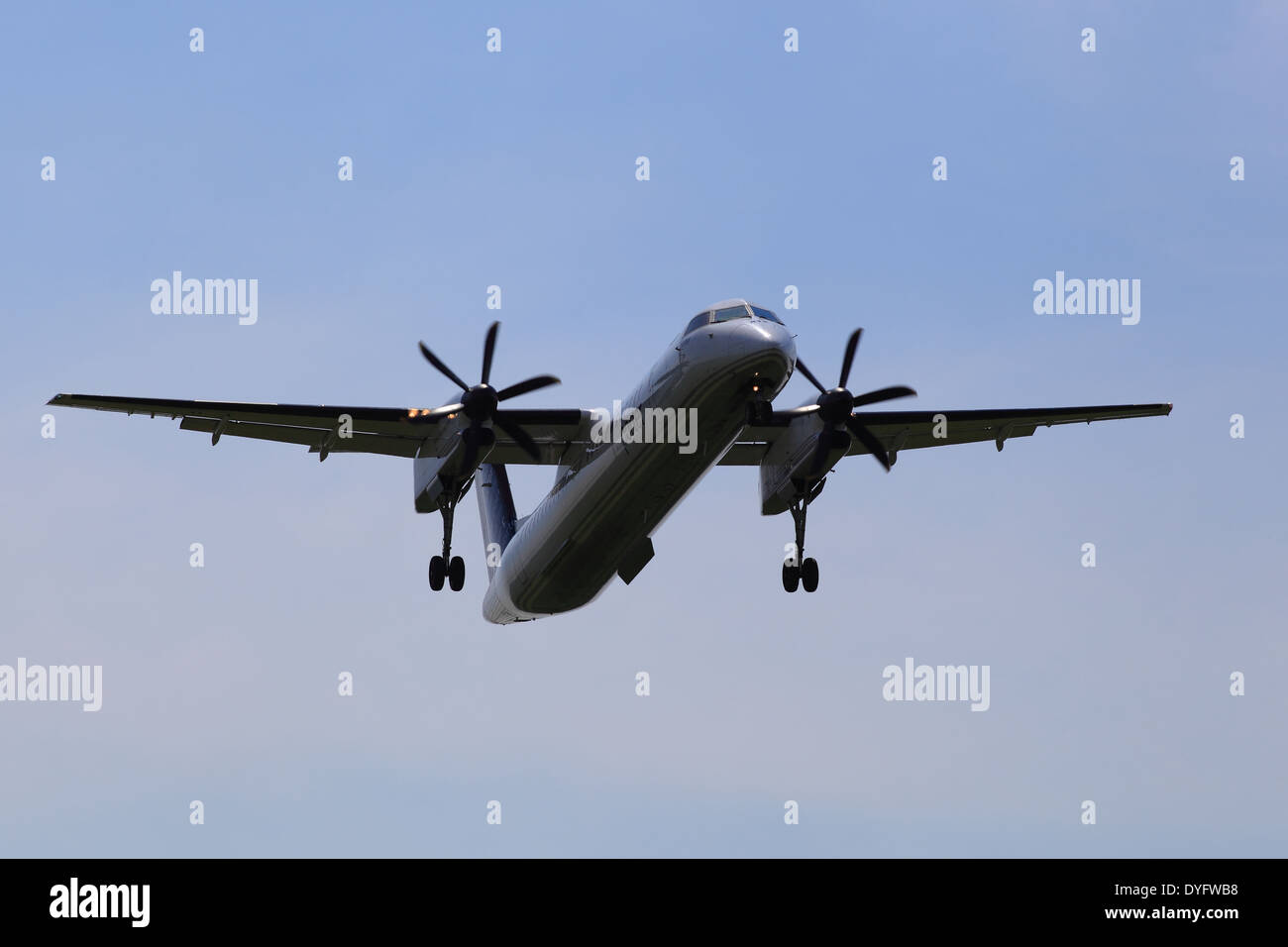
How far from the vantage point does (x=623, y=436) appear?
2983 cm

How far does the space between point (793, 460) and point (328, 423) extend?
1128cm

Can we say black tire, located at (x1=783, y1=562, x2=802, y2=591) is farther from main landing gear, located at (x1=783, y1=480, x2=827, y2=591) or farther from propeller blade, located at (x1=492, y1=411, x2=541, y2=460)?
propeller blade, located at (x1=492, y1=411, x2=541, y2=460)

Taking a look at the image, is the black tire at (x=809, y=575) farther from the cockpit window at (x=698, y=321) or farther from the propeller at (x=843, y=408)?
the cockpit window at (x=698, y=321)

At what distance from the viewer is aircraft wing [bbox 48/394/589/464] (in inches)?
1228

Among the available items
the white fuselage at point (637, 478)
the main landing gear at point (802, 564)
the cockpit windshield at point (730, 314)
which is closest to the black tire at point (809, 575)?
the main landing gear at point (802, 564)

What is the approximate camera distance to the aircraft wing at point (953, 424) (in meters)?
34.8

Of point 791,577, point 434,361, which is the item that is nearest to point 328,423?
point 434,361

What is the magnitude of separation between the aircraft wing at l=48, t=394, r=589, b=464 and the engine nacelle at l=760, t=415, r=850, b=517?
17.6 ft

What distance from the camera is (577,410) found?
32.6 m

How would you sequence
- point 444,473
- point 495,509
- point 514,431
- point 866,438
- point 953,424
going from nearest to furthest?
point 514,431 → point 444,473 → point 866,438 → point 953,424 → point 495,509

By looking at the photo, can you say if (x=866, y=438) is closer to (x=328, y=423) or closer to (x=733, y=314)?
(x=733, y=314)
